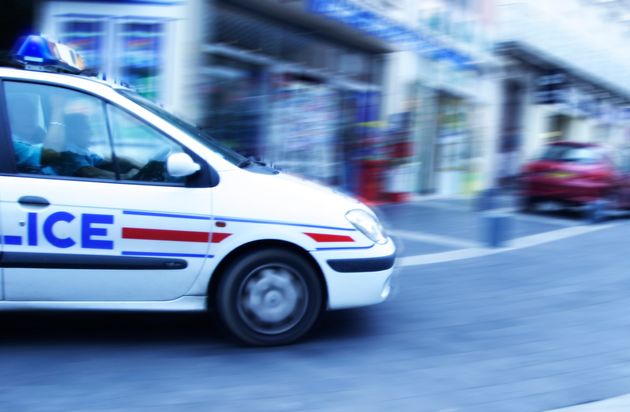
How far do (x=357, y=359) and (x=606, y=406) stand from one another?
1.53 meters

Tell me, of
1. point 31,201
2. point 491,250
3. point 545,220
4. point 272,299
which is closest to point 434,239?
point 491,250

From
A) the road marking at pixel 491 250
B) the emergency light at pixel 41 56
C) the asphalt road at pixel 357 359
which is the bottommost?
the asphalt road at pixel 357 359

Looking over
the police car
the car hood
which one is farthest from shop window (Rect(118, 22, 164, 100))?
the car hood

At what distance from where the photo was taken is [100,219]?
465 cm

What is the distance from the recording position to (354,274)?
197 inches

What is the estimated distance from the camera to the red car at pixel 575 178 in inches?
537

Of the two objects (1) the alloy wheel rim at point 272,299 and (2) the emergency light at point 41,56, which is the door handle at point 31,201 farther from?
(1) the alloy wheel rim at point 272,299

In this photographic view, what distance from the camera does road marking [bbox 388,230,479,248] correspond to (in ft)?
32.5

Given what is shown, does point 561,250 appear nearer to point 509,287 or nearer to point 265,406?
point 509,287

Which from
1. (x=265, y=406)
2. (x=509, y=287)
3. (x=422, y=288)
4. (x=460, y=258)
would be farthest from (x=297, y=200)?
(x=460, y=258)

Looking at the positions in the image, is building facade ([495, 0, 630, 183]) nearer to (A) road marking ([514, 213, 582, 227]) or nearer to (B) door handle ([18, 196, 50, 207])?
(A) road marking ([514, 213, 582, 227])

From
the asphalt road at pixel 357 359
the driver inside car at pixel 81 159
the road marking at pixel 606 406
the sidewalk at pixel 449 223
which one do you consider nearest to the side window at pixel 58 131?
the driver inside car at pixel 81 159

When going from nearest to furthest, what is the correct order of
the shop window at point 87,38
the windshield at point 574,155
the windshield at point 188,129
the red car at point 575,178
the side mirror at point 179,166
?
the side mirror at point 179,166 → the windshield at point 188,129 → the shop window at point 87,38 → the red car at point 575,178 → the windshield at point 574,155

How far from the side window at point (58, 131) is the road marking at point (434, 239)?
5965 millimetres
